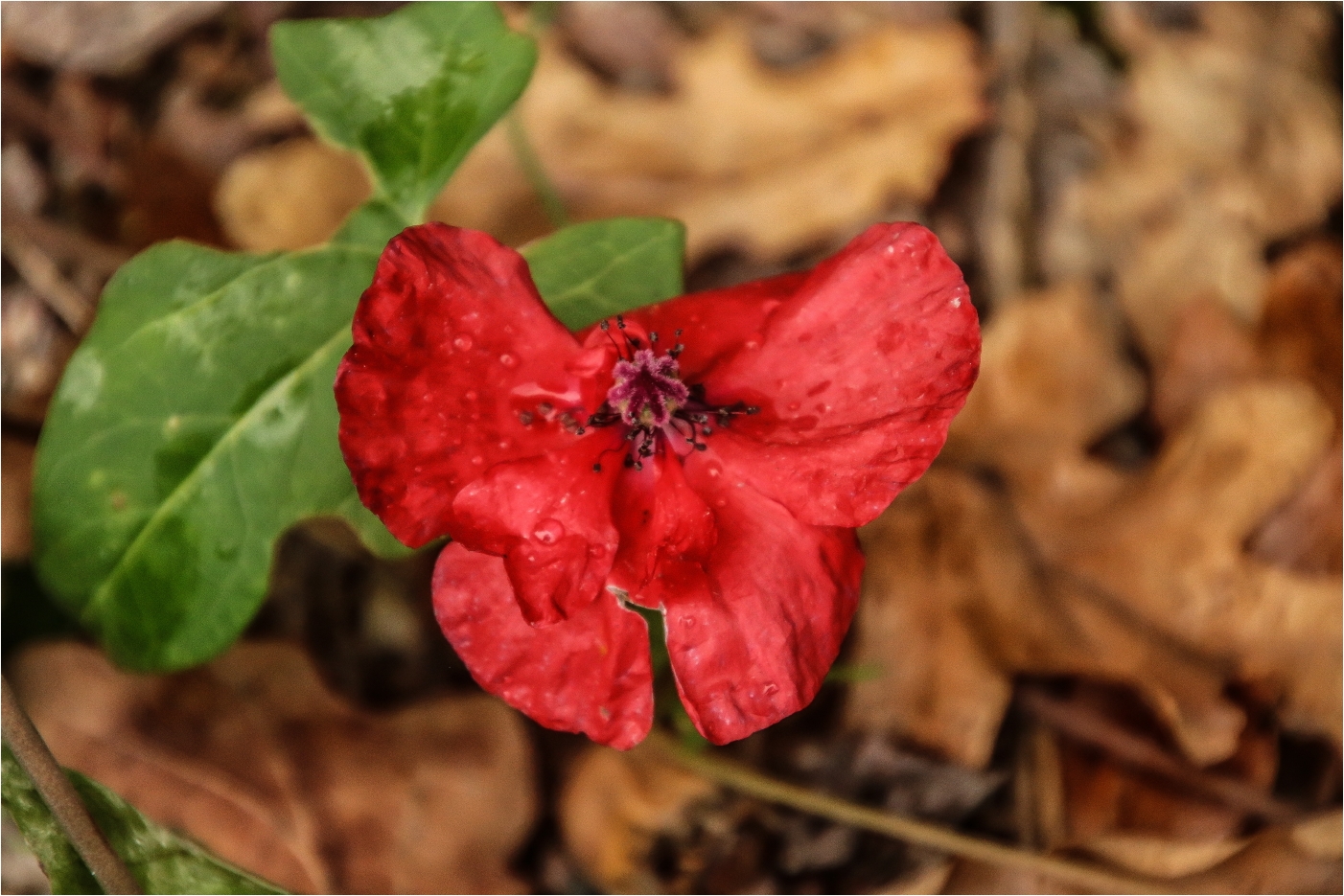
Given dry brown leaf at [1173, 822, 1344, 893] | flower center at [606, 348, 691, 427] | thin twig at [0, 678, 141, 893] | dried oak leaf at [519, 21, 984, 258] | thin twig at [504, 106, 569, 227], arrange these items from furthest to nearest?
dried oak leaf at [519, 21, 984, 258], thin twig at [504, 106, 569, 227], dry brown leaf at [1173, 822, 1344, 893], thin twig at [0, 678, 141, 893], flower center at [606, 348, 691, 427]

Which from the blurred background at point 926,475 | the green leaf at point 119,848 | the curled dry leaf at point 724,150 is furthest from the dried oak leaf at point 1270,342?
the green leaf at point 119,848

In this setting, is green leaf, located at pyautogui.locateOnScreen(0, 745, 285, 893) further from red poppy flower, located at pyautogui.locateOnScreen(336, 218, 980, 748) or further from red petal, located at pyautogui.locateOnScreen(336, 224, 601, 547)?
red petal, located at pyautogui.locateOnScreen(336, 224, 601, 547)

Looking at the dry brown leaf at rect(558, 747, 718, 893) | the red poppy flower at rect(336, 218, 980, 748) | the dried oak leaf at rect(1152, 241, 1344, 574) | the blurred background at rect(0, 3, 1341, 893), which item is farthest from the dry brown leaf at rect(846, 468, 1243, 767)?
the red poppy flower at rect(336, 218, 980, 748)

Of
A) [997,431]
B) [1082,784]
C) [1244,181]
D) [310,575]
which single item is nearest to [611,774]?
[310,575]

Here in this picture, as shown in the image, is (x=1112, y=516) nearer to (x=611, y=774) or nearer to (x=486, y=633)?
(x=611, y=774)

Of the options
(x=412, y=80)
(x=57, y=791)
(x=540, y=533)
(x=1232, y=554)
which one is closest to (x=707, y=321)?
(x=540, y=533)

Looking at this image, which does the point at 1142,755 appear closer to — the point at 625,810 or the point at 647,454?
the point at 625,810
